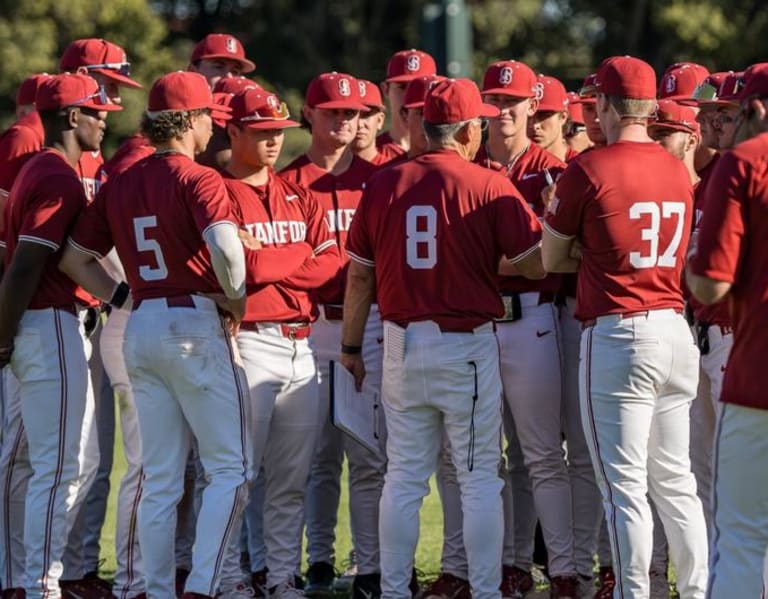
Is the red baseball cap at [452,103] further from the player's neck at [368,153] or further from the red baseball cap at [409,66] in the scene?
the red baseball cap at [409,66]

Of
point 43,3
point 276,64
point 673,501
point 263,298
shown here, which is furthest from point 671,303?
point 276,64

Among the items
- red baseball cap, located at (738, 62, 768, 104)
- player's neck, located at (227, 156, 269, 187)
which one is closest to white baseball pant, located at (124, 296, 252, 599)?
player's neck, located at (227, 156, 269, 187)

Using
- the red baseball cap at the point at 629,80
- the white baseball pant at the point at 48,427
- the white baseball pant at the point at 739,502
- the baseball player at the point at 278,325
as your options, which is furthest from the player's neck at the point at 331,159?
the white baseball pant at the point at 739,502

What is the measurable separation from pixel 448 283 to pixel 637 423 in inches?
A: 40.6

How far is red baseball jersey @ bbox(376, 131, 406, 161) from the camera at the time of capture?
8.35 m

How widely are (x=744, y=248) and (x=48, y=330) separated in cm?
323

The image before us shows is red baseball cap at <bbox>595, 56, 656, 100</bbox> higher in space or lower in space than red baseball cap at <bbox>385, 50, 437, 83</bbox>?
lower

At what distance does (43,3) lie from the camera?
26125 millimetres

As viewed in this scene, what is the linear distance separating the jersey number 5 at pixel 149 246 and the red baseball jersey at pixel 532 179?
1.66 m

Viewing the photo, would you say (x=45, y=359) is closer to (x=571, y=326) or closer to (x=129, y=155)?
(x=129, y=155)

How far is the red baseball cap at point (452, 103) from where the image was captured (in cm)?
660

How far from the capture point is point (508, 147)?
7.47m

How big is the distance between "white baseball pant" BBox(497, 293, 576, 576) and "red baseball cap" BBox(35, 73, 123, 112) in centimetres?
218

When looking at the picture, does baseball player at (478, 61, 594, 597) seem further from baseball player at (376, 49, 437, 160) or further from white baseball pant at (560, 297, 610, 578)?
baseball player at (376, 49, 437, 160)
